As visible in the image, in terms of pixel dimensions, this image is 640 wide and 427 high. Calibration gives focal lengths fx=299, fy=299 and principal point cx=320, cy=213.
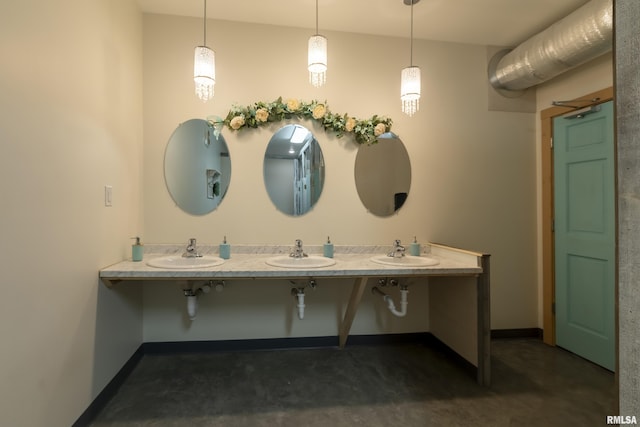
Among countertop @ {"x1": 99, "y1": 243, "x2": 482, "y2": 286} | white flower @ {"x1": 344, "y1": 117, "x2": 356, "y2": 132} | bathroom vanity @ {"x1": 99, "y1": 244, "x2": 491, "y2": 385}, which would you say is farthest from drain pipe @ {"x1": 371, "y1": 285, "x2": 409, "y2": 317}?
white flower @ {"x1": 344, "y1": 117, "x2": 356, "y2": 132}

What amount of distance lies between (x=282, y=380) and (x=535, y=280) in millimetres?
2302

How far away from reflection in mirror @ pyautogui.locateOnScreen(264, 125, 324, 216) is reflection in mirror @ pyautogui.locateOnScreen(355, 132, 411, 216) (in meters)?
0.34

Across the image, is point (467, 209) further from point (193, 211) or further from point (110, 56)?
point (110, 56)

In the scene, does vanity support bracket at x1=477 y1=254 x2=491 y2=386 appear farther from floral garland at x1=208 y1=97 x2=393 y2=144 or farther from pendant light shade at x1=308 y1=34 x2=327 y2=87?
pendant light shade at x1=308 y1=34 x2=327 y2=87

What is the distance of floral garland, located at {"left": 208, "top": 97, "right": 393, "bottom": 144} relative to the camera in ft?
7.41

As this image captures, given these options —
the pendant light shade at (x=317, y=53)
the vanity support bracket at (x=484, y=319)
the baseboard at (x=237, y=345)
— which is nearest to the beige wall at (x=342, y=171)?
the baseboard at (x=237, y=345)

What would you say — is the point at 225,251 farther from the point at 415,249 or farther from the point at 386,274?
the point at 415,249

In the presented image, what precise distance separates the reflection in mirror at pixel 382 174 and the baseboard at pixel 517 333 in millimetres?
1407

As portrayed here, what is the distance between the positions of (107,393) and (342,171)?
6.81ft

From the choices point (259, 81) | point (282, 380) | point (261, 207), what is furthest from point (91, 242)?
point (259, 81)

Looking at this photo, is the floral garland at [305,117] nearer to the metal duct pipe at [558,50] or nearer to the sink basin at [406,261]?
the sink basin at [406,261]

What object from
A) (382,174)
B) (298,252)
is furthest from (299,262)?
(382,174)

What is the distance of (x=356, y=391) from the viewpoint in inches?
72.4

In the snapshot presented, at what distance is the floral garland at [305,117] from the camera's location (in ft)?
7.41
